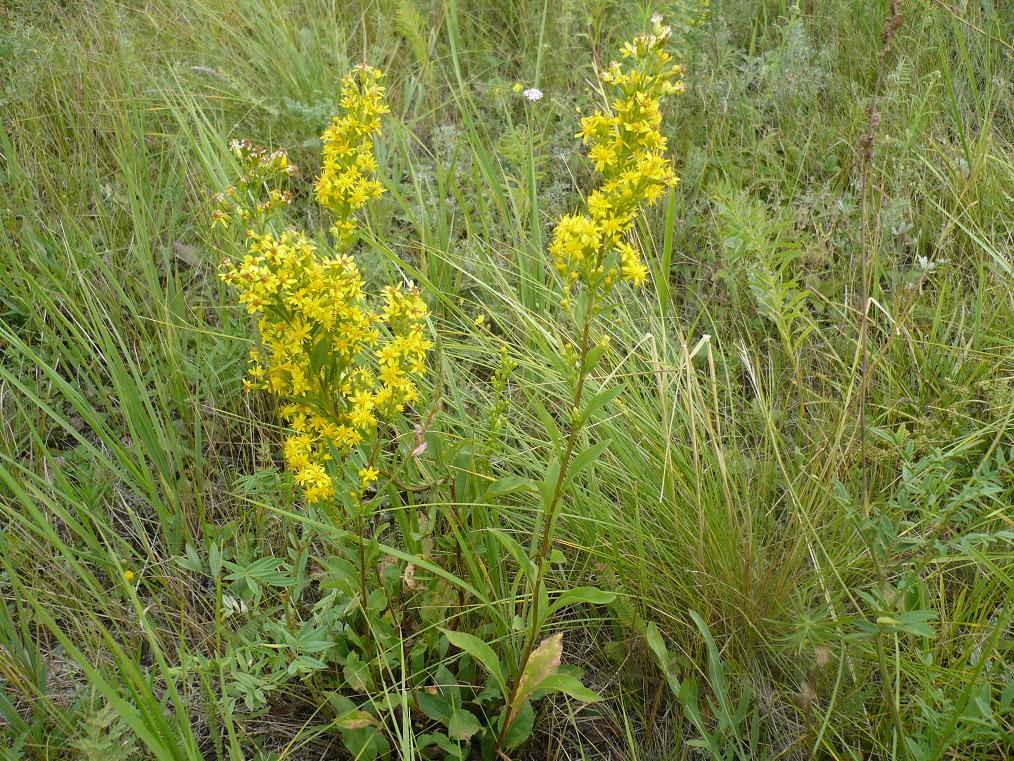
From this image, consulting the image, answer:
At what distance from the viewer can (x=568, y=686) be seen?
1.37m

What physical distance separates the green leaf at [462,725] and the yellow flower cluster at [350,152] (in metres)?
1.06

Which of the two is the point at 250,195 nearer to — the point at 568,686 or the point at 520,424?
the point at 520,424

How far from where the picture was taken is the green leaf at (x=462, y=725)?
4.89 ft

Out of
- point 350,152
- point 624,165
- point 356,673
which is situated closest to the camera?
point 624,165

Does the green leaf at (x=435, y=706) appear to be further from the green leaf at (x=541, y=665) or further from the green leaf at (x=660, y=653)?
the green leaf at (x=660, y=653)

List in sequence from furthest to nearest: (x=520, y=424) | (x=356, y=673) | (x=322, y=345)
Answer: (x=520, y=424) → (x=356, y=673) → (x=322, y=345)

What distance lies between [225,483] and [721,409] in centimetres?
136

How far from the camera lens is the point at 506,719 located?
4.87 ft

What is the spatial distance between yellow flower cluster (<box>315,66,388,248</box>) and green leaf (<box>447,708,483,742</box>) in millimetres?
1063

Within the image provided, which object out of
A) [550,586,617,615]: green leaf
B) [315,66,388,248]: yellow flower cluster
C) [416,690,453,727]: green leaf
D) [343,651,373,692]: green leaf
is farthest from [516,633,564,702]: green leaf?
[315,66,388,248]: yellow flower cluster

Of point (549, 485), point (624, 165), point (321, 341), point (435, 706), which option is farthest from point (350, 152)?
point (435, 706)

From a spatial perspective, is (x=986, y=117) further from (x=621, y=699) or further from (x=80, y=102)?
(x=80, y=102)

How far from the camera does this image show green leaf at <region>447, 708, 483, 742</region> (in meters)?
1.49

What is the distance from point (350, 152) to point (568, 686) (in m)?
1.23
